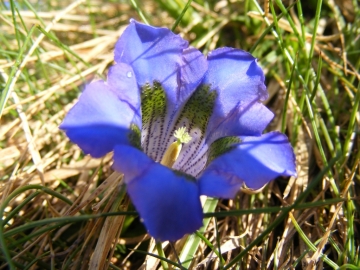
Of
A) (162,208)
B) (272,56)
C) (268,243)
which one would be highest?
(162,208)

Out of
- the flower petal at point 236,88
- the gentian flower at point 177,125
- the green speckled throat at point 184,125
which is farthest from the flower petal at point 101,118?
the flower petal at point 236,88

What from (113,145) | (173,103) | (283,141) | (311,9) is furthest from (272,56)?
(113,145)

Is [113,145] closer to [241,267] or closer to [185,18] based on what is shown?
[241,267]

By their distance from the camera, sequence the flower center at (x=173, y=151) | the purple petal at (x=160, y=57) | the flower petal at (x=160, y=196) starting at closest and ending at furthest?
the flower petal at (x=160, y=196), the purple petal at (x=160, y=57), the flower center at (x=173, y=151)

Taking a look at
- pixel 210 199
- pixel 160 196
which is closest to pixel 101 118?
pixel 160 196

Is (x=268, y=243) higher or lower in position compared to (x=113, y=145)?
lower

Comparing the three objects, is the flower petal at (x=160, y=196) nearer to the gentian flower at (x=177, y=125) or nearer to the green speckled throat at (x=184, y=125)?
the gentian flower at (x=177, y=125)

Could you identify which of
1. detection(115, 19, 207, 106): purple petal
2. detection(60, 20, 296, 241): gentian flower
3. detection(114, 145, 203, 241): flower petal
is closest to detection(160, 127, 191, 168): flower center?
detection(60, 20, 296, 241): gentian flower
